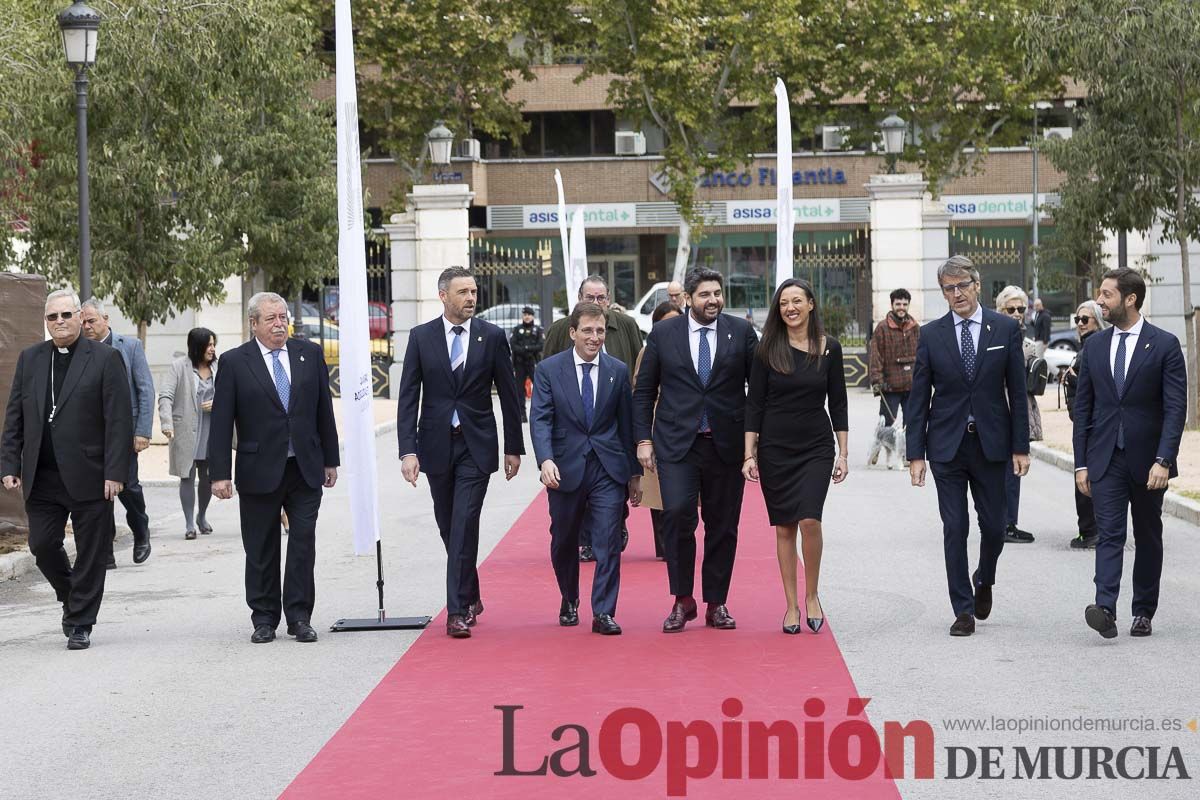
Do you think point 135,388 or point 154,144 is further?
point 154,144

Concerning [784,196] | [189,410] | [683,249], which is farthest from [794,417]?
[683,249]

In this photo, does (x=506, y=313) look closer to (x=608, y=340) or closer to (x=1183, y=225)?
(x=1183, y=225)

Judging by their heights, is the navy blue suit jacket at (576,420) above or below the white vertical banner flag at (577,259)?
below

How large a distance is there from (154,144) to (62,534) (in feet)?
42.8

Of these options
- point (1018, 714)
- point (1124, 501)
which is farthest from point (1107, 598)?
point (1018, 714)

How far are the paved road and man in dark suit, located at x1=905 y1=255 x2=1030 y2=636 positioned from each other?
471 millimetres

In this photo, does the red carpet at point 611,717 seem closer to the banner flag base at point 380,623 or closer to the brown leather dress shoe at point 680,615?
the brown leather dress shoe at point 680,615

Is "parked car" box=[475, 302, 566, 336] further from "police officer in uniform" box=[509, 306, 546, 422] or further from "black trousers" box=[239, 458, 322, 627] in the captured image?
"black trousers" box=[239, 458, 322, 627]

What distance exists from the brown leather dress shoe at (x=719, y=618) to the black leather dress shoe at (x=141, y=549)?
5.35 meters

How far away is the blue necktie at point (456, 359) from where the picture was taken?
9.92 meters

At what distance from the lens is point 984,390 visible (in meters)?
9.66

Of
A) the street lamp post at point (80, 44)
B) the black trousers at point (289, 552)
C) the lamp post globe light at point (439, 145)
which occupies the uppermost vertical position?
the lamp post globe light at point (439, 145)

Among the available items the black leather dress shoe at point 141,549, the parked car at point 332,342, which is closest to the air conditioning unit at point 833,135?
the parked car at point 332,342

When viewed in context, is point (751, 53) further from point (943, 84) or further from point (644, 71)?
point (943, 84)
